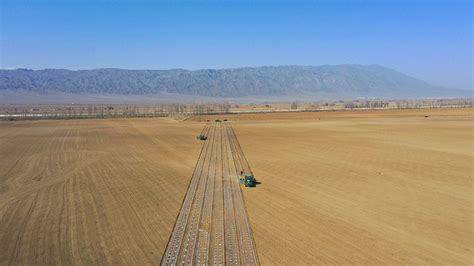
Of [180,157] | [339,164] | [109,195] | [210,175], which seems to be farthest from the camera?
[180,157]

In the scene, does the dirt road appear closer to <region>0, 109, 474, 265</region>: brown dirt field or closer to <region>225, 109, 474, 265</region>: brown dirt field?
<region>0, 109, 474, 265</region>: brown dirt field

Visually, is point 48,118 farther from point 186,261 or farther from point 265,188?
point 186,261

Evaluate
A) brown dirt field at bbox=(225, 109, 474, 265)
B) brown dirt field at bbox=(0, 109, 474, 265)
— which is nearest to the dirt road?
brown dirt field at bbox=(0, 109, 474, 265)

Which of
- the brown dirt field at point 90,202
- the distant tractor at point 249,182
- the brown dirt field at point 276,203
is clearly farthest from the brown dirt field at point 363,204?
the brown dirt field at point 90,202

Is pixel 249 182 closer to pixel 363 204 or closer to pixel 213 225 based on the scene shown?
pixel 363 204

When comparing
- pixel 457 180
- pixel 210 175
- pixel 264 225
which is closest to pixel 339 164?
pixel 457 180

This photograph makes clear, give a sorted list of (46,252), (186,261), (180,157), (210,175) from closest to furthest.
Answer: (186,261) < (46,252) < (210,175) < (180,157)

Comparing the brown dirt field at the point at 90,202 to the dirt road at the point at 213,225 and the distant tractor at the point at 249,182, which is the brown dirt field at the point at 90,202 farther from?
the distant tractor at the point at 249,182
